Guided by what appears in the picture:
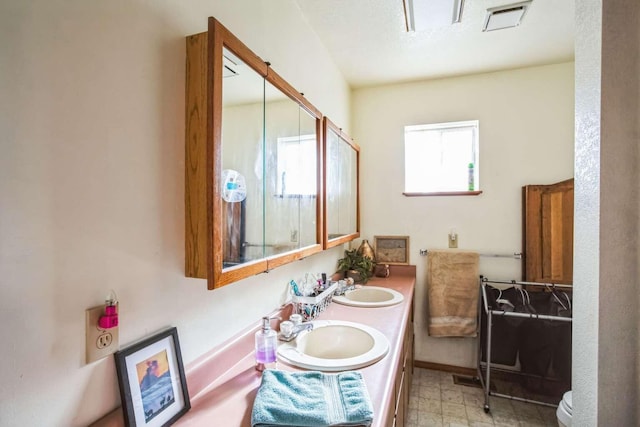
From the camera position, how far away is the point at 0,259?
1.71ft

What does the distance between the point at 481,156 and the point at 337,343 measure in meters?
1.92

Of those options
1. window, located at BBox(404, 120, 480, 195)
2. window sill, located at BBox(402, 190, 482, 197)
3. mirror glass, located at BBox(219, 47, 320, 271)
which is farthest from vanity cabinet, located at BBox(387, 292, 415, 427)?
window, located at BBox(404, 120, 480, 195)

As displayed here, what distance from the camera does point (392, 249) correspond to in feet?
8.79

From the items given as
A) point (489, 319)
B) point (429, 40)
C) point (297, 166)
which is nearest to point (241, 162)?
point (297, 166)

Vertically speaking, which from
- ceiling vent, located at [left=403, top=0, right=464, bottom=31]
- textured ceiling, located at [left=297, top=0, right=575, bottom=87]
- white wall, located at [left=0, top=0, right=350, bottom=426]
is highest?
textured ceiling, located at [left=297, top=0, right=575, bottom=87]

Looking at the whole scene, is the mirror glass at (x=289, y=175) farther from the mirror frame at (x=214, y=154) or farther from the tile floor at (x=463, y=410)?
the tile floor at (x=463, y=410)

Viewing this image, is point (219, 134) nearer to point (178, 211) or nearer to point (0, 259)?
point (178, 211)

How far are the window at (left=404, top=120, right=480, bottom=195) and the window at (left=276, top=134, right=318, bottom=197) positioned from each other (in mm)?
1313

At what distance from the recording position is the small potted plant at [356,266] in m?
2.36

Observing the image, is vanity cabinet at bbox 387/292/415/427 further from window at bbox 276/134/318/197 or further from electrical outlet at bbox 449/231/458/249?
electrical outlet at bbox 449/231/458/249

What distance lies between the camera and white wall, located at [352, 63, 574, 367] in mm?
2344

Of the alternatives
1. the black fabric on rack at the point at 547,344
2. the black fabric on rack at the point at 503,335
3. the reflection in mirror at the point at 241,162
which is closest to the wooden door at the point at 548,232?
the black fabric on rack at the point at 547,344

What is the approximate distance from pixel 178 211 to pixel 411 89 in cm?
239

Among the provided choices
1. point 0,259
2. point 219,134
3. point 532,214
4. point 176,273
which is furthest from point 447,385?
point 0,259
